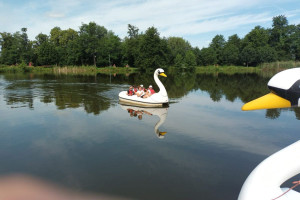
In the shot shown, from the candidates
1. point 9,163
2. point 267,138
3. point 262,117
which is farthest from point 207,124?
point 9,163

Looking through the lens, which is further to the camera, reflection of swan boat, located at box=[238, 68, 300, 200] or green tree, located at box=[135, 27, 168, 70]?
green tree, located at box=[135, 27, 168, 70]

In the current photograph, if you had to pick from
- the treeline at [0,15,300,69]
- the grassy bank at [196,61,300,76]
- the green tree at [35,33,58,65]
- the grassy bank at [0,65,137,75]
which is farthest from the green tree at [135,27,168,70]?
the green tree at [35,33,58,65]

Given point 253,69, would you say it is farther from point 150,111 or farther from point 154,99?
point 150,111

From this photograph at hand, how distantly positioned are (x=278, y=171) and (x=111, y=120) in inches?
364

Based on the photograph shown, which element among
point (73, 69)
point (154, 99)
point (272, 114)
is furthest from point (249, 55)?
point (154, 99)

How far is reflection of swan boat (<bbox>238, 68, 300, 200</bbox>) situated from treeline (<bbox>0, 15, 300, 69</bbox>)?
5251cm

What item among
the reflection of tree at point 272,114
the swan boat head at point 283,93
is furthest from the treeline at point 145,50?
the swan boat head at point 283,93

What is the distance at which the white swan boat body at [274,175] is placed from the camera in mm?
2611

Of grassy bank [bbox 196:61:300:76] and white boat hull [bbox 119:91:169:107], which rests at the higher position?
grassy bank [bbox 196:61:300:76]

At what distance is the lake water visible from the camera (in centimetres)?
569

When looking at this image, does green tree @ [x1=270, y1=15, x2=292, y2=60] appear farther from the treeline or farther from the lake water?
the lake water

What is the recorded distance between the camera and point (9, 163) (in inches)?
264

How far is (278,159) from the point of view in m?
2.68

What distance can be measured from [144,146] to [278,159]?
5638 mm
